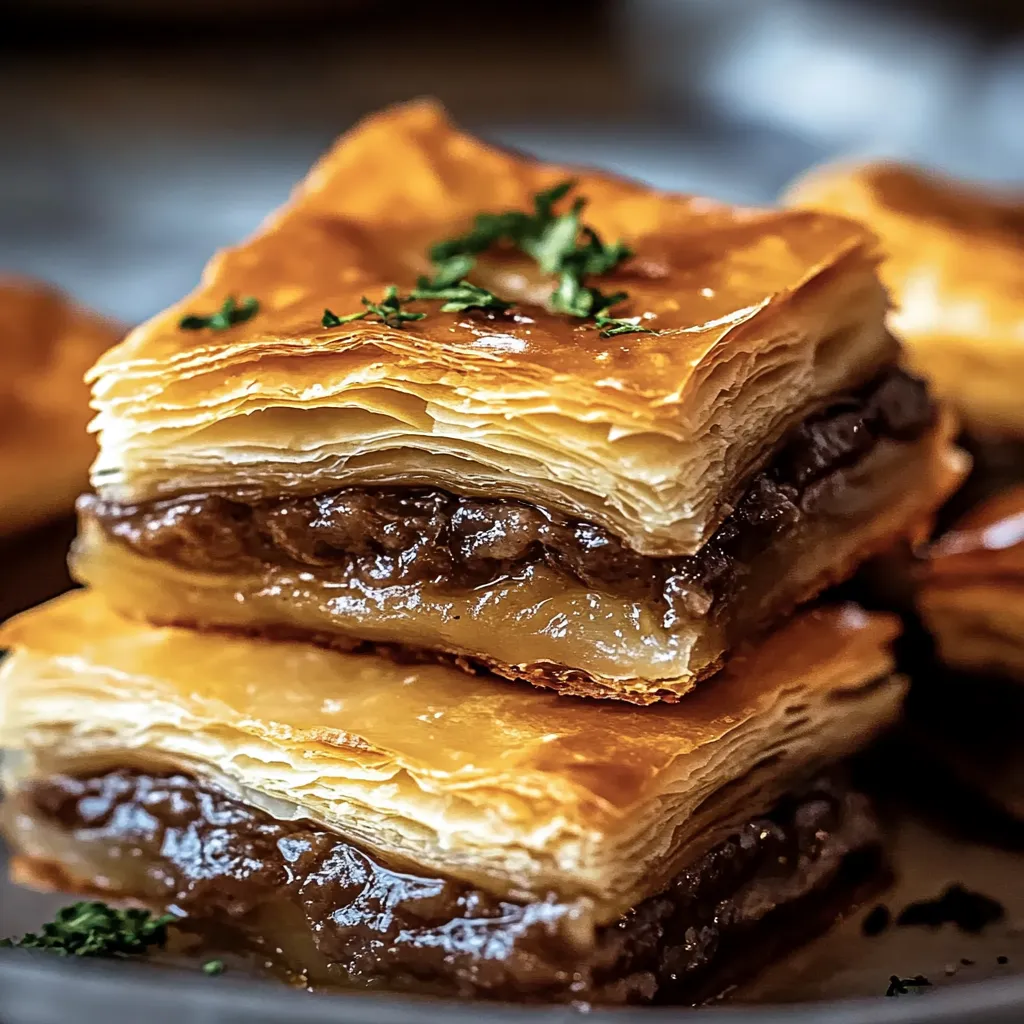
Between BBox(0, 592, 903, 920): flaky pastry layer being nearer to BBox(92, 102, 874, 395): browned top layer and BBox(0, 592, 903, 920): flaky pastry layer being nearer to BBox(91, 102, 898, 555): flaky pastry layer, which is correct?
BBox(91, 102, 898, 555): flaky pastry layer

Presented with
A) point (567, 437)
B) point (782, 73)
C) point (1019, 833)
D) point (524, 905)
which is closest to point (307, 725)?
point (524, 905)

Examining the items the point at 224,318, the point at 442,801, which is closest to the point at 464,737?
the point at 442,801

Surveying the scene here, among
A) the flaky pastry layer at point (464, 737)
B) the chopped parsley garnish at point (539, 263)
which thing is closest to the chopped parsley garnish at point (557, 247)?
the chopped parsley garnish at point (539, 263)

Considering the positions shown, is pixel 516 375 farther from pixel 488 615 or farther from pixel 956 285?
pixel 956 285

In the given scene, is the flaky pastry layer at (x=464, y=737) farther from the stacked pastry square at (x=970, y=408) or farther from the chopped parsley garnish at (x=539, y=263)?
the chopped parsley garnish at (x=539, y=263)

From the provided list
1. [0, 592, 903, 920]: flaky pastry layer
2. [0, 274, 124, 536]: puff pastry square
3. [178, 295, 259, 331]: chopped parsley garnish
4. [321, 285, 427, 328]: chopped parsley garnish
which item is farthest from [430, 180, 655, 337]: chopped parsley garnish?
[0, 274, 124, 536]: puff pastry square

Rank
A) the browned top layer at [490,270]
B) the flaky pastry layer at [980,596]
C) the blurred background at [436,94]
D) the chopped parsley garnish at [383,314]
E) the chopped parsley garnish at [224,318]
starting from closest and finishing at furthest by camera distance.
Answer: the browned top layer at [490,270] → the chopped parsley garnish at [383,314] → the chopped parsley garnish at [224,318] → the flaky pastry layer at [980,596] → the blurred background at [436,94]

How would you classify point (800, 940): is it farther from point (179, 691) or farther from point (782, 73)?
point (782, 73)
